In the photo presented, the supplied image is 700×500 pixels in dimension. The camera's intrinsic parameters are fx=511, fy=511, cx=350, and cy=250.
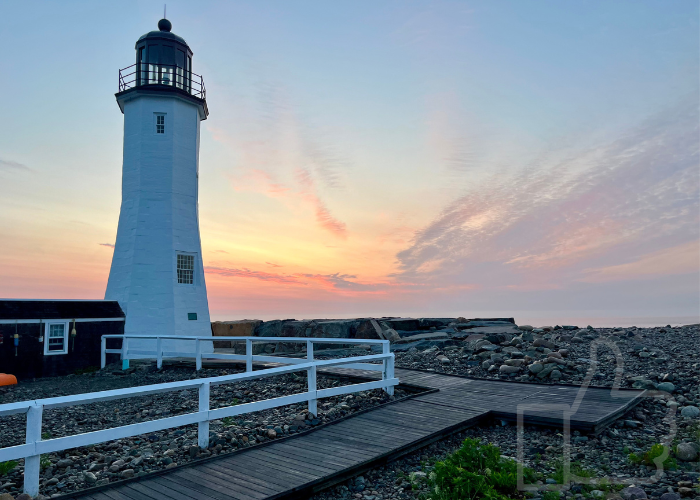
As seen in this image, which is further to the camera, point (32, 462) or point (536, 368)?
point (536, 368)

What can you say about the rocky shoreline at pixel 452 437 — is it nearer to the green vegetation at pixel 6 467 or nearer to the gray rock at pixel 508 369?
the gray rock at pixel 508 369

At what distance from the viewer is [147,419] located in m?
10.9

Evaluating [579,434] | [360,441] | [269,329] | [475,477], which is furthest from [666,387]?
[269,329]

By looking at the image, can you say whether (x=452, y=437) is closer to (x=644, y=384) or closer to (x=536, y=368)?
(x=536, y=368)

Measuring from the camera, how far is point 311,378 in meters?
9.32

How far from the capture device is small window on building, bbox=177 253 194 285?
22297 mm

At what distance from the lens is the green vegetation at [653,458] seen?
688cm

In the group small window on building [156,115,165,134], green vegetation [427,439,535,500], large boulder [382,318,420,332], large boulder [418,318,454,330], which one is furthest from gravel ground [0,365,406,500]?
large boulder [418,318,454,330]

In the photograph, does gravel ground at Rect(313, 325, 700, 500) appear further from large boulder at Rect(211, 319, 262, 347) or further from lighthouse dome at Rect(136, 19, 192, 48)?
lighthouse dome at Rect(136, 19, 192, 48)

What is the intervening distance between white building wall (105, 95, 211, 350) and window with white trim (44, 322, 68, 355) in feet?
7.76

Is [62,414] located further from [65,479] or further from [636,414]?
[636,414]

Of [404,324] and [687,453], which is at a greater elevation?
[404,324]

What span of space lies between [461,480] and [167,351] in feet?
57.4

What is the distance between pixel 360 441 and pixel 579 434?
12.1ft
